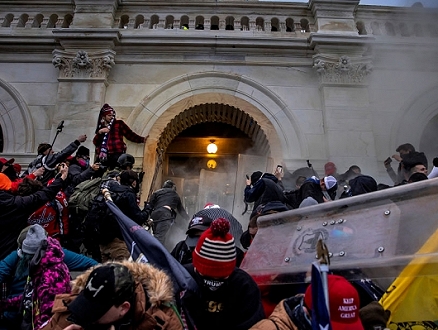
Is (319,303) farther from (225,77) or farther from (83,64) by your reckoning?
(83,64)

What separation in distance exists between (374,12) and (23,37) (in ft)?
32.6

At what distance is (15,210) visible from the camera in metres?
3.90

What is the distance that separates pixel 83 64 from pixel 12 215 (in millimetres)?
5860

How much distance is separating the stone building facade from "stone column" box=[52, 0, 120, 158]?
1.1 inches

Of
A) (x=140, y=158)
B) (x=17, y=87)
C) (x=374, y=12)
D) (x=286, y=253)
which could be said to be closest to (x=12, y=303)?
(x=286, y=253)

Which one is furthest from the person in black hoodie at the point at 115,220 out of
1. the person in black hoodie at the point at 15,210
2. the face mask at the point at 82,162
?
the face mask at the point at 82,162

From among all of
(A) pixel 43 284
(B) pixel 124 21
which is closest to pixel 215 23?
(B) pixel 124 21

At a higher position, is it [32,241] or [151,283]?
[32,241]

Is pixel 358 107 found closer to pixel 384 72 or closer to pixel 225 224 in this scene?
pixel 384 72

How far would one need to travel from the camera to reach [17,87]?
351 inches

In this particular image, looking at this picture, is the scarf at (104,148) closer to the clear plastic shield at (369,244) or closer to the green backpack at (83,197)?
the green backpack at (83,197)

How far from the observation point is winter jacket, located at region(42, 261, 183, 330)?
1.92 meters

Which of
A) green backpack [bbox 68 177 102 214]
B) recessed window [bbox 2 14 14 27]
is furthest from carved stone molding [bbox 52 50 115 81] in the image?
green backpack [bbox 68 177 102 214]

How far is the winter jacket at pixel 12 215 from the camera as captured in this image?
3.84 m
